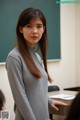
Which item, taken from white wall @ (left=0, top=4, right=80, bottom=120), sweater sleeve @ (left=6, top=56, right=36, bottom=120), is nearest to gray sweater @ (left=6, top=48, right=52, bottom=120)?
sweater sleeve @ (left=6, top=56, right=36, bottom=120)

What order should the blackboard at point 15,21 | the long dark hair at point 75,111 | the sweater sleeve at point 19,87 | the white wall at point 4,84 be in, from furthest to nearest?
1. the white wall at point 4,84
2. the blackboard at point 15,21
3. the sweater sleeve at point 19,87
4. the long dark hair at point 75,111

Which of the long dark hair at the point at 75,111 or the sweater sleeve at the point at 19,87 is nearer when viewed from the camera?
the long dark hair at the point at 75,111

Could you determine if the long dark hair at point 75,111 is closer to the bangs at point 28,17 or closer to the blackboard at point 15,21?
the bangs at point 28,17

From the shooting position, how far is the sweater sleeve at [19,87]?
155 cm

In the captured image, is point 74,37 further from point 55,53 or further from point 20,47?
point 20,47

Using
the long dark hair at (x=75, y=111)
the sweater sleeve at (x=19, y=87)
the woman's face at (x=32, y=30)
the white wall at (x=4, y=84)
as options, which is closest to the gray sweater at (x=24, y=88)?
the sweater sleeve at (x=19, y=87)

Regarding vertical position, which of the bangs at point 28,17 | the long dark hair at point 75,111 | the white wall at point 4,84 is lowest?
the white wall at point 4,84

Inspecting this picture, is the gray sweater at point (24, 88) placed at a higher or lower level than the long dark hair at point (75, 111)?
lower

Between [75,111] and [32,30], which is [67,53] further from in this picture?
[75,111]

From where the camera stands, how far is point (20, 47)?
1663mm

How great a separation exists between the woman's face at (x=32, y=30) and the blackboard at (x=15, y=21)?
1781 millimetres

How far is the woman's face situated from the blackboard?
1.78m

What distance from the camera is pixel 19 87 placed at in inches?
61.0

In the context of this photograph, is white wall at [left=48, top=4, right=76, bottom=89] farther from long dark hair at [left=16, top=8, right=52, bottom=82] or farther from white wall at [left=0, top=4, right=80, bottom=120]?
long dark hair at [left=16, top=8, right=52, bottom=82]
